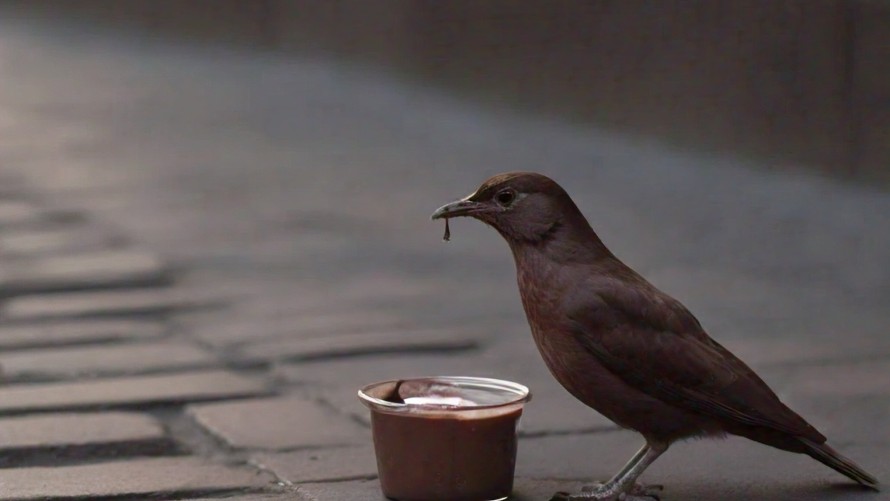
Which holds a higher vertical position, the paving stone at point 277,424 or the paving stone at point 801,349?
the paving stone at point 801,349

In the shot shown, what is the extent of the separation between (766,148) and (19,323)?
11.2ft

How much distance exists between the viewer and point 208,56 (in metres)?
10.3

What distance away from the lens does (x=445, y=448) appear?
3.18 metres

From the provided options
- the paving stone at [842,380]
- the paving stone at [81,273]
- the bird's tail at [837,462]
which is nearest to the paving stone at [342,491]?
the bird's tail at [837,462]

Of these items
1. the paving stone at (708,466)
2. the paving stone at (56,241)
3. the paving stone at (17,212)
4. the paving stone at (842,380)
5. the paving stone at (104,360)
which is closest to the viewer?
the paving stone at (708,466)

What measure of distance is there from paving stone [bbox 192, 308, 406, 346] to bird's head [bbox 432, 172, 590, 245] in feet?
6.84

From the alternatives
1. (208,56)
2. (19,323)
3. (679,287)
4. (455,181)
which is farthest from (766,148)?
(208,56)

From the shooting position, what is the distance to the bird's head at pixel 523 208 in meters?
3.39

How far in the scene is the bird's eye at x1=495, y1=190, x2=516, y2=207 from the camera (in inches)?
134

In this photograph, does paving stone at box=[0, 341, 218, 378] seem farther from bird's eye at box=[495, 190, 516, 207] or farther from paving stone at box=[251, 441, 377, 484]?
bird's eye at box=[495, 190, 516, 207]

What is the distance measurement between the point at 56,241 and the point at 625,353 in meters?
4.29

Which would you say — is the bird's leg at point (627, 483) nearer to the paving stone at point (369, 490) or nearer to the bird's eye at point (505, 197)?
the paving stone at point (369, 490)

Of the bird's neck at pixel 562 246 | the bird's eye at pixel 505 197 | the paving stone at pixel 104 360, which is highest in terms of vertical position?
the bird's eye at pixel 505 197

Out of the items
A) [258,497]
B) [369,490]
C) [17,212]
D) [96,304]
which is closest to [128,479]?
[258,497]
